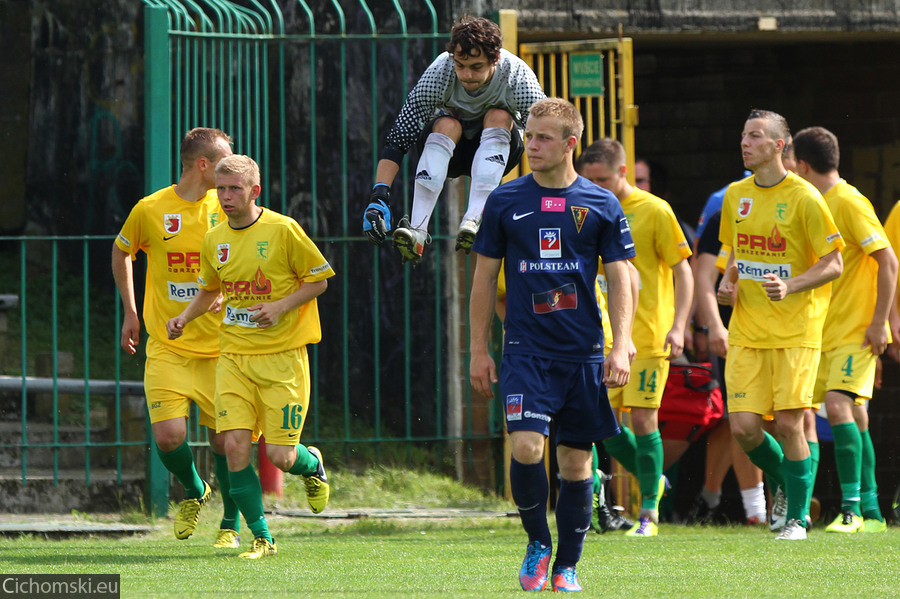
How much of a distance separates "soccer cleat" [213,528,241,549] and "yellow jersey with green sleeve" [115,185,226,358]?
36.7 inches

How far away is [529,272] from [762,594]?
60.8 inches

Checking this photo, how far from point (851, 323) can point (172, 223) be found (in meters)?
3.90

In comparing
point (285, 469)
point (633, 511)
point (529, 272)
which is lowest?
point (633, 511)

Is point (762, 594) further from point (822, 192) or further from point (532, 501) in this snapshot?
point (822, 192)

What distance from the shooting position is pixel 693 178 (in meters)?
12.5

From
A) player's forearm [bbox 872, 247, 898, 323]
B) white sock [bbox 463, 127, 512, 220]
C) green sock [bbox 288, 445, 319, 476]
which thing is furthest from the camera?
player's forearm [bbox 872, 247, 898, 323]

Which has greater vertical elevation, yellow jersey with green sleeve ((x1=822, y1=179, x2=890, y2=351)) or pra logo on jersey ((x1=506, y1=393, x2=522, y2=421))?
yellow jersey with green sleeve ((x1=822, y1=179, x2=890, y2=351))

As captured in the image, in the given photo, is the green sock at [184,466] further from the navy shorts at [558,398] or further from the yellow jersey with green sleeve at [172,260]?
the navy shorts at [558,398]

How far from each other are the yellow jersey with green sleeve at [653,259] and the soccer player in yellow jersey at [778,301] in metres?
0.52

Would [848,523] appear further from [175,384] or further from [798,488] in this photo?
[175,384]

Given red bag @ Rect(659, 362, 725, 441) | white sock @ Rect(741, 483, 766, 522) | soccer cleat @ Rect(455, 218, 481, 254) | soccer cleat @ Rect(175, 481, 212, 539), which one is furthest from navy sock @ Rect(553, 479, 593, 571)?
red bag @ Rect(659, 362, 725, 441)

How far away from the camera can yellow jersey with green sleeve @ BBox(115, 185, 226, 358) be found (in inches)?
288

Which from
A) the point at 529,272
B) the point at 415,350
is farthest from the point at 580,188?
the point at 415,350

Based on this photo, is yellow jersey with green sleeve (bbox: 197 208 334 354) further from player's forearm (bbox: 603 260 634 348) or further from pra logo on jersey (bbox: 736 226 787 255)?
pra logo on jersey (bbox: 736 226 787 255)
